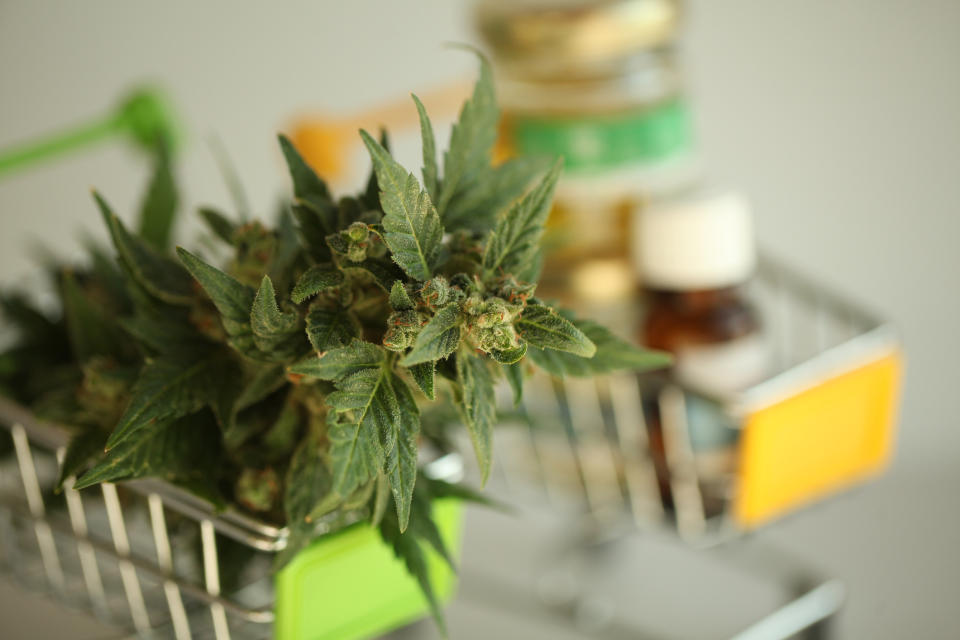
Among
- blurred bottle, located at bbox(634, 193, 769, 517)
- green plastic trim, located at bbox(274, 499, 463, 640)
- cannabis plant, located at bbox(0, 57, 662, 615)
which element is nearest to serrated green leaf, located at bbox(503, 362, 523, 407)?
cannabis plant, located at bbox(0, 57, 662, 615)

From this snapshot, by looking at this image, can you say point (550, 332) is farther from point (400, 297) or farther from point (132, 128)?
point (132, 128)

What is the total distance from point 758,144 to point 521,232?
2.05ft

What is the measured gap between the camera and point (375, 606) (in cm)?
42

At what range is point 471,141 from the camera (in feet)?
1.09

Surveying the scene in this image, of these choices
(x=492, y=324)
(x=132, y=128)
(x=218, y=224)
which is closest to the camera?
(x=492, y=324)

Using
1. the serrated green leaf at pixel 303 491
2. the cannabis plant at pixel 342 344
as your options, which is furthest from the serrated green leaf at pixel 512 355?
the serrated green leaf at pixel 303 491

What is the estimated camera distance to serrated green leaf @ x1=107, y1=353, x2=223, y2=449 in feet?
1.02

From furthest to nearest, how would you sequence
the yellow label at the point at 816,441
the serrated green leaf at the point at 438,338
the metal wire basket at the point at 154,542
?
1. the yellow label at the point at 816,441
2. the metal wire basket at the point at 154,542
3. the serrated green leaf at the point at 438,338

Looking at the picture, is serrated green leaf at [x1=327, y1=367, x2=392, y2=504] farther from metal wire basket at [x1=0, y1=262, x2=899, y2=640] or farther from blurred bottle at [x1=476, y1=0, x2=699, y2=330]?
blurred bottle at [x1=476, y1=0, x2=699, y2=330]

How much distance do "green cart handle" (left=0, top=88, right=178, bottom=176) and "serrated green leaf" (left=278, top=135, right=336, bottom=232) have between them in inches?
10.3

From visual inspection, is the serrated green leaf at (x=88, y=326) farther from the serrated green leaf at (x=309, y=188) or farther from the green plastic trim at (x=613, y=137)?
the green plastic trim at (x=613, y=137)

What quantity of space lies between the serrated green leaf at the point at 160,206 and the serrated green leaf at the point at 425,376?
0.24 m

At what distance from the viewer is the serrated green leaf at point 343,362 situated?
0.90 feet

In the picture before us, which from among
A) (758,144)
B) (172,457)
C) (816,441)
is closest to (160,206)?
(172,457)
